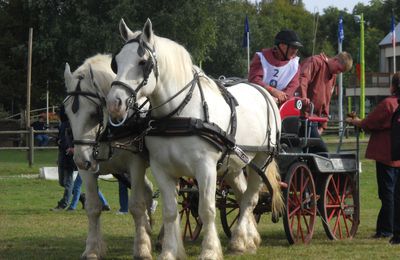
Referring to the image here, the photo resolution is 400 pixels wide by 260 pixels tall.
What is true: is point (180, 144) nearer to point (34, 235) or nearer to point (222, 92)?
point (222, 92)

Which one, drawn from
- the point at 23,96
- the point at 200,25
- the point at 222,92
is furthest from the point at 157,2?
the point at 222,92

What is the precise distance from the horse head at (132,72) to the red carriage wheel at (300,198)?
279 cm

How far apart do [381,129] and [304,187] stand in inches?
48.3

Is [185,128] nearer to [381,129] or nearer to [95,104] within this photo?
[95,104]

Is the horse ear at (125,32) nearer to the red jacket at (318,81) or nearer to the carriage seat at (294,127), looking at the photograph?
the carriage seat at (294,127)

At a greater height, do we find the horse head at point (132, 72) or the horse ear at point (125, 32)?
the horse ear at point (125, 32)

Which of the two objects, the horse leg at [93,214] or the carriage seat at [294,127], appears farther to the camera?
the carriage seat at [294,127]

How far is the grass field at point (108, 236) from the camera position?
8.69 m

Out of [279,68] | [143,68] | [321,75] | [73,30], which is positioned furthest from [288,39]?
[73,30]

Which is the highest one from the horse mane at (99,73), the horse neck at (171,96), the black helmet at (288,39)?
the black helmet at (288,39)

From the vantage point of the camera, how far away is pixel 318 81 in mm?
10492

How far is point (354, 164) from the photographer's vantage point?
10.4m

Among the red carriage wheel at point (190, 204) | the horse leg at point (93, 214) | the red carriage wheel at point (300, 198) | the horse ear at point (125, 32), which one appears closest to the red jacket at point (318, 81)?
the red carriage wheel at point (300, 198)

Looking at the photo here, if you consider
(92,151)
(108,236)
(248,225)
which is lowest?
(108,236)
